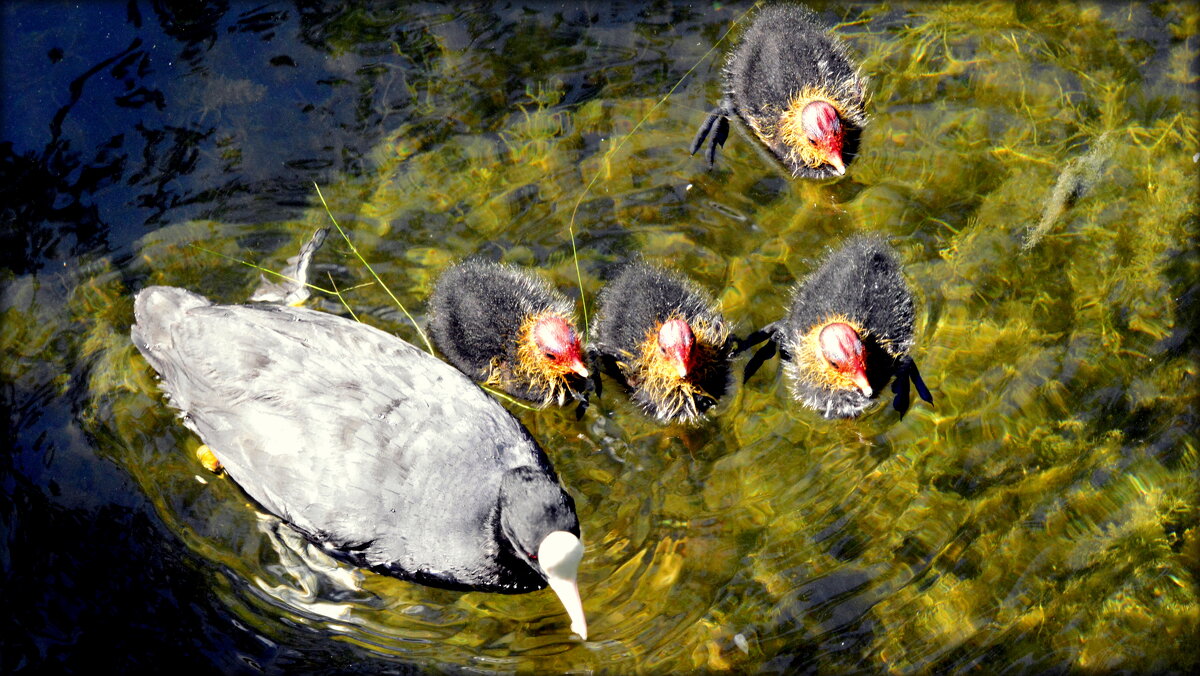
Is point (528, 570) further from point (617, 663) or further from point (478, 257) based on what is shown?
point (478, 257)

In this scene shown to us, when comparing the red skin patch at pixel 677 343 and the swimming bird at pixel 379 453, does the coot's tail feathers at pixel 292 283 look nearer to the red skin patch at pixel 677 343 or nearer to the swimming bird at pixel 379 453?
the swimming bird at pixel 379 453

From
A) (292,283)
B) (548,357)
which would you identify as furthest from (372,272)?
(548,357)

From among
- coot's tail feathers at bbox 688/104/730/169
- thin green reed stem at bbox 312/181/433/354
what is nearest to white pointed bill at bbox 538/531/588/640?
thin green reed stem at bbox 312/181/433/354

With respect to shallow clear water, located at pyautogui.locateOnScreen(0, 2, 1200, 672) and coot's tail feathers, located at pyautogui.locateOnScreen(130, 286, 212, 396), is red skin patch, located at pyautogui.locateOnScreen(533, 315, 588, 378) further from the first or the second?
coot's tail feathers, located at pyautogui.locateOnScreen(130, 286, 212, 396)

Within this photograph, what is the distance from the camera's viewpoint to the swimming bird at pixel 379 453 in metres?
3.74

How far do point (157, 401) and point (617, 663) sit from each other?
257 cm

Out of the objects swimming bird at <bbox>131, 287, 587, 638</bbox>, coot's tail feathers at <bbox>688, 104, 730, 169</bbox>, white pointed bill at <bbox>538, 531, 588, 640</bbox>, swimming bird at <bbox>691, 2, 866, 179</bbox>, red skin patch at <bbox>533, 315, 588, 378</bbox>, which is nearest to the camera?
white pointed bill at <bbox>538, 531, 588, 640</bbox>

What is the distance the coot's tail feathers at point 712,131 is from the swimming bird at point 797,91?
0.38 ft

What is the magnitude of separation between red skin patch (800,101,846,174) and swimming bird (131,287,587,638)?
80.8 inches

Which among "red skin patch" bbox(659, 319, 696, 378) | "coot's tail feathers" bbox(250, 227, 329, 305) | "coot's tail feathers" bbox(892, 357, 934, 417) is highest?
"red skin patch" bbox(659, 319, 696, 378)

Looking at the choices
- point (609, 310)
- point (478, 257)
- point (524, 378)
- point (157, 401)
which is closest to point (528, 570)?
point (524, 378)

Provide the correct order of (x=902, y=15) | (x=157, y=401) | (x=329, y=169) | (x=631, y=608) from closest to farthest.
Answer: (x=631, y=608) < (x=157, y=401) < (x=329, y=169) < (x=902, y=15)

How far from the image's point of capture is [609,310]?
176 inches

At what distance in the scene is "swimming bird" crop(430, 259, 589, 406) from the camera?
430 centimetres
